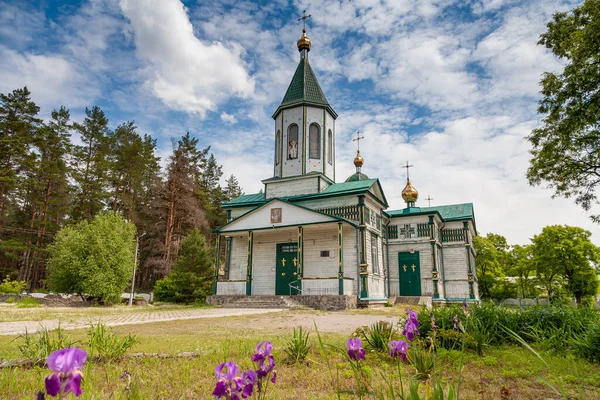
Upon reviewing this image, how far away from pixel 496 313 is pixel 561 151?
11065 millimetres

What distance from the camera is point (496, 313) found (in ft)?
20.7

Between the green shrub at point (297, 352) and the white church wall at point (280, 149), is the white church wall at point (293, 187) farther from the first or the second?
the green shrub at point (297, 352)

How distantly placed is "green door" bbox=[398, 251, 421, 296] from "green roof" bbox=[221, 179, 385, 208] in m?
5.61

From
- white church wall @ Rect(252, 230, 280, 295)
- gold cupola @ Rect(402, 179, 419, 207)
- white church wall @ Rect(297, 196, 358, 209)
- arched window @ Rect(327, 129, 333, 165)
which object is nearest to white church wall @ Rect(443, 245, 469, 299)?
gold cupola @ Rect(402, 179, 419, 207)

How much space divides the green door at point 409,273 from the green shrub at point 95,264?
54.4 feet

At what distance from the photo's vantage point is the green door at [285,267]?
66.0 feet

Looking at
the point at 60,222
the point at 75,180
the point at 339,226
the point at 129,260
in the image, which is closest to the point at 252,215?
the point at 339,226

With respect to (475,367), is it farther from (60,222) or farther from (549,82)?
(60,222)

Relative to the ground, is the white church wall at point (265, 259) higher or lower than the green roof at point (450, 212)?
lower

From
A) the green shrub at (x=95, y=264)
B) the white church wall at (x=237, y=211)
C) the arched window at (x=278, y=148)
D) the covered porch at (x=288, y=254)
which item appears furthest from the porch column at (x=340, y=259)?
the green shrub at (x=95, y=264)

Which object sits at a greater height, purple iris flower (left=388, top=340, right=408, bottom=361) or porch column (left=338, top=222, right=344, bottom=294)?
porch column (left=338, top=222, right=344, bottom=294)

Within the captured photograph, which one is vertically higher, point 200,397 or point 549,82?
point 549,82

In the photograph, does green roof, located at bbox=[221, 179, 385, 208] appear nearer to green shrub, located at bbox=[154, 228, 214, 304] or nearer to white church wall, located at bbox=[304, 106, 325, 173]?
white church wall, located at bbox=[304, 106, 325, 173]

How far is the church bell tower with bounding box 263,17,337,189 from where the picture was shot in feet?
74.5
